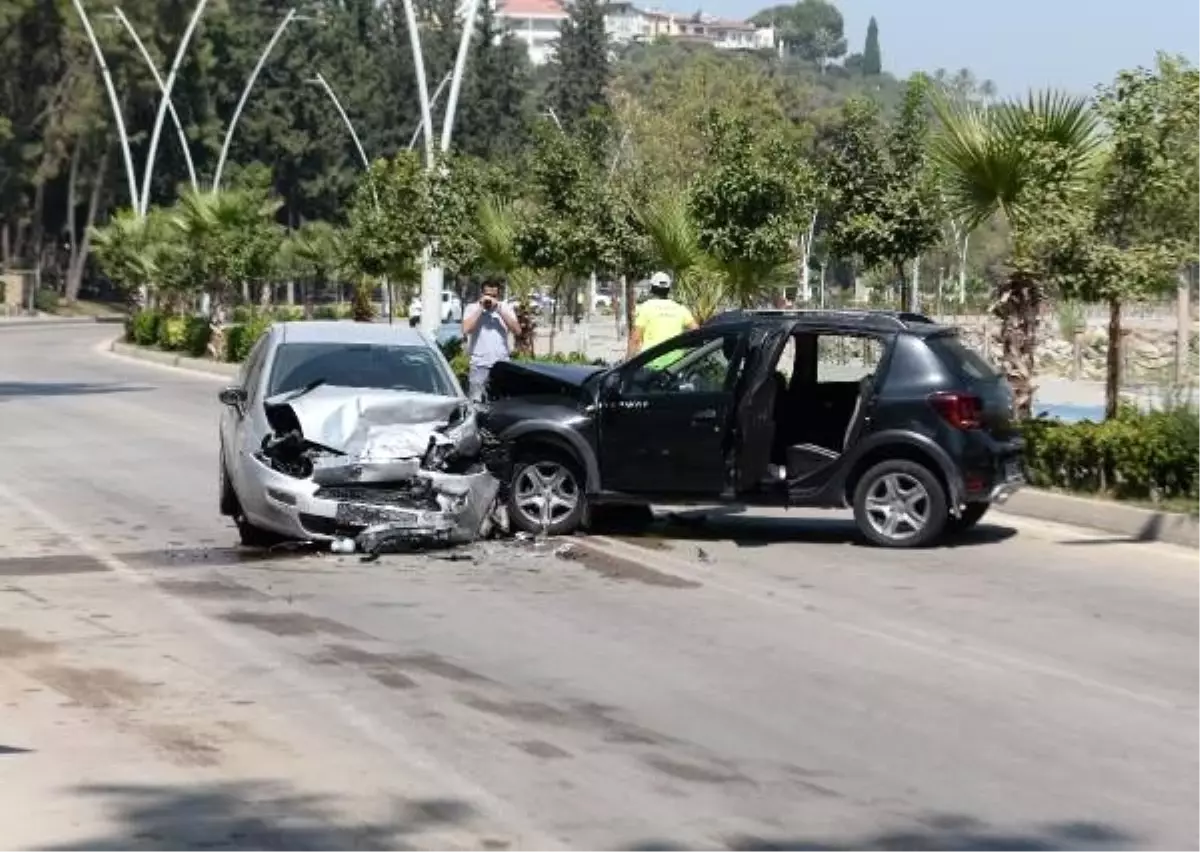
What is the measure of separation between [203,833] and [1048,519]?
1137 cm

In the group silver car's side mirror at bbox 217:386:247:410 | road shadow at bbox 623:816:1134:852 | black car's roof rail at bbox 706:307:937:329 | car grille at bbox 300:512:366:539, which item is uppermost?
black car's roof rail at bbox 706:307:937:329

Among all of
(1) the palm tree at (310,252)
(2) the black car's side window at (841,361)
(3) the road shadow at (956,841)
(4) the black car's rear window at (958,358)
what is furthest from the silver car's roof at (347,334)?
(1) the palm tree at (310,252)

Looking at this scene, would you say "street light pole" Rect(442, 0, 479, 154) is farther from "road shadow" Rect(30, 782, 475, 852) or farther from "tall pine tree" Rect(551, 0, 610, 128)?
"tall pine tree" Rect(551, 0, 610, 128)

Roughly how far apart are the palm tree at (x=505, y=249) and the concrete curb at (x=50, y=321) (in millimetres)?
47595

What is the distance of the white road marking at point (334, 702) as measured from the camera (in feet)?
24.1

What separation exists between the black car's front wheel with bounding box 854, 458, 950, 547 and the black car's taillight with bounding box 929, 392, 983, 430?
41 centimetres

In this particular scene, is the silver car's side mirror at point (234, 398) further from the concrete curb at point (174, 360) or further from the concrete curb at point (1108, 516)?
the concrete curb at point (174, 360)

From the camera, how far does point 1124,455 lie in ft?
56.2

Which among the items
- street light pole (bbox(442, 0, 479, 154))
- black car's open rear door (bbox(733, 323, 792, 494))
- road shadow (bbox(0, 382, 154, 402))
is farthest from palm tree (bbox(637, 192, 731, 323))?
black car's open rear door (bbox(733, 323, 792, 494))

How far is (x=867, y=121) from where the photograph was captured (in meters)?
23.0

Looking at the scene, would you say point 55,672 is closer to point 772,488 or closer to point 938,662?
point 938,662

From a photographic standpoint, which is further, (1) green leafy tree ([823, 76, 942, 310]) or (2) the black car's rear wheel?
Result: (1) green leafy tree ([823, 76, 942, 310])

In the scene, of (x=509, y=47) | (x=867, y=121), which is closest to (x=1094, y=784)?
(x=867, y=121)

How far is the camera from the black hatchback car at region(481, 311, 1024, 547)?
601 inches
